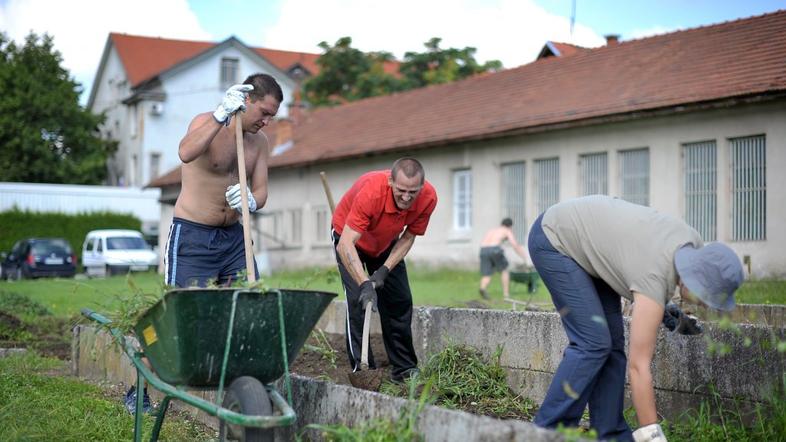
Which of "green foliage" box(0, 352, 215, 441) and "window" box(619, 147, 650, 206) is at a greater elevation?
"window" box(619, 147, 650, 206)

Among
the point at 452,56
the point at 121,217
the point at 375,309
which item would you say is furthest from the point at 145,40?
the point at 375,309

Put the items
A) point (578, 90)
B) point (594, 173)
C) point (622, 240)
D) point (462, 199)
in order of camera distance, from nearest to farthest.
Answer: point (622, 240)
point (594, 173)
point (578, 90)
point (462, 199)

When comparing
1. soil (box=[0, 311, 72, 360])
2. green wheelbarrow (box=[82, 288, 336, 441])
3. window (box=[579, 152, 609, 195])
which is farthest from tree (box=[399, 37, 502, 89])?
green wheelbarrow (box=[82, 288, 336, 441])

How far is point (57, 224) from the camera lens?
3816 centimetres

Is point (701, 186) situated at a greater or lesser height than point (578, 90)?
lesser

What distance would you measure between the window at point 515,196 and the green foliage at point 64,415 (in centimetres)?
1643

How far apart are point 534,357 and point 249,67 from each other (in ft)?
146

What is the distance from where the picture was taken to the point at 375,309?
622 cm

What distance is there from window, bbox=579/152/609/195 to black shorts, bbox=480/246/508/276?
12.7 ft

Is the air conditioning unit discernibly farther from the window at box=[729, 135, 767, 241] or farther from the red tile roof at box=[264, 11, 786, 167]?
the window at box=[729, 135, 767, 241]

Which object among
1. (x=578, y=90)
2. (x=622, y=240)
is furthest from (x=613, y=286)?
(x=578, y=90)

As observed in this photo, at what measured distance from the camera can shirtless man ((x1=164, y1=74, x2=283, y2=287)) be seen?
224 inches

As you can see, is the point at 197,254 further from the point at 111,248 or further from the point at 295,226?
the point at 111,248

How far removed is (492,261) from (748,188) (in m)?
4.77
